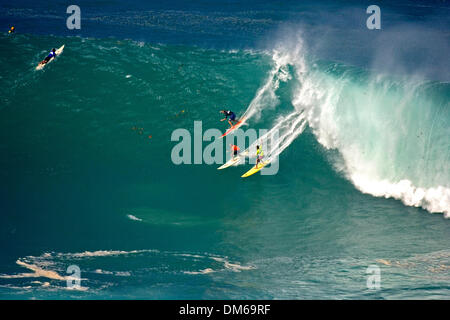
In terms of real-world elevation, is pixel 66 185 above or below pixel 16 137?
below

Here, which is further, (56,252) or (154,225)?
(154,225)

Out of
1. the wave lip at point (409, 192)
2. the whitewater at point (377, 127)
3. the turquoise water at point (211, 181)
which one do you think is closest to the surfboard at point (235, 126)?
the whitewater at point (377, 127)

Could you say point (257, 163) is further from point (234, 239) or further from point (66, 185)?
point (66, 185)

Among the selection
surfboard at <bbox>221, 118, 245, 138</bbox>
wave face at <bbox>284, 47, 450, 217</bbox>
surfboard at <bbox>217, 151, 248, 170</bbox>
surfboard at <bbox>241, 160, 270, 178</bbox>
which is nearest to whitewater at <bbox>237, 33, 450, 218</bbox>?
wave face at <bbox>284, 47, 450, 217</bbox>

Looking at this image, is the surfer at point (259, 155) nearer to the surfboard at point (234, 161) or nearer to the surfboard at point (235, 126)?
the surfboard at point (234, 161)

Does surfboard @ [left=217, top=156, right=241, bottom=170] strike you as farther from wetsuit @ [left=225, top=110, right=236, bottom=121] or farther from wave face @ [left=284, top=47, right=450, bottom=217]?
wave face @ [left=284, top=47, right=450, bottom=217]

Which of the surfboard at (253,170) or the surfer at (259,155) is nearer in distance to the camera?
the surfer at (259,155)

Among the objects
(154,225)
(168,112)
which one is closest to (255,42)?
(168,112)

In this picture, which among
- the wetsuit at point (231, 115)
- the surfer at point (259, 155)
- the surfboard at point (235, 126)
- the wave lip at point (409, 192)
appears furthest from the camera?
the surfboard at point (235, 126)
